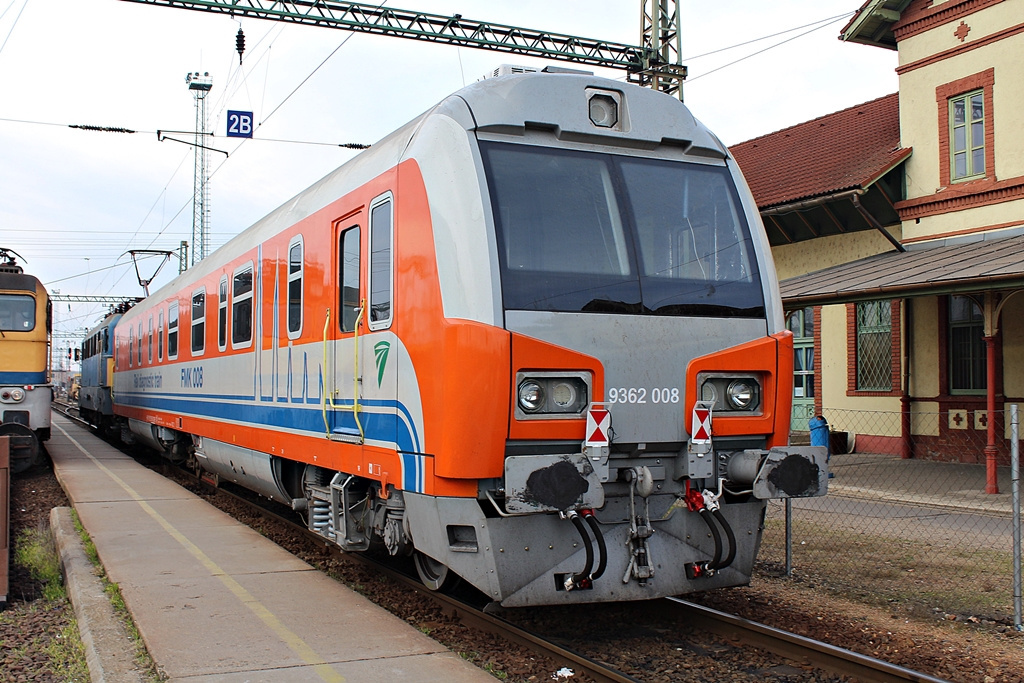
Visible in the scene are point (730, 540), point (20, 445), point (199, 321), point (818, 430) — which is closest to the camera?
point (730, 540)

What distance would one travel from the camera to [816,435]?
1441cm

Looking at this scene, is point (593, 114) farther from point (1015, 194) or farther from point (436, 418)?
Result: point (1015, 194)

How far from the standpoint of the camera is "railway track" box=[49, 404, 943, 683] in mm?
5031

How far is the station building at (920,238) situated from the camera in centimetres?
1449

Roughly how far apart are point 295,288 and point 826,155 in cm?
1427

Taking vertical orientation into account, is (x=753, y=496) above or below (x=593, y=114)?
below

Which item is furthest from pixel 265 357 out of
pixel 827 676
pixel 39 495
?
pixel 39 495

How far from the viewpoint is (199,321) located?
1238 cm

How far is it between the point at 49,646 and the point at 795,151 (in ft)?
60.3

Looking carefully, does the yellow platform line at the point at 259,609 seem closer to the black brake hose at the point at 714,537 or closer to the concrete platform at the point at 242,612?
the concrete platform at the point at 242,612

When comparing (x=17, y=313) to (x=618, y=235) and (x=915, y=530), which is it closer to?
(x=618, y=235)

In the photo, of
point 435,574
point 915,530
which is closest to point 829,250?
point 915,530

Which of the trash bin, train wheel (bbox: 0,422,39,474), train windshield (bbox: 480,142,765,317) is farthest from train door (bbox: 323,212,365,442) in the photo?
train wheel (bbox: 0,422,39,474)

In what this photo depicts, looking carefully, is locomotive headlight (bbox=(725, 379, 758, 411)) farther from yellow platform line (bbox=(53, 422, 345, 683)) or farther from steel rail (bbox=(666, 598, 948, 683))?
yellow platform line (bbox=(53, 422, 345, 683))
